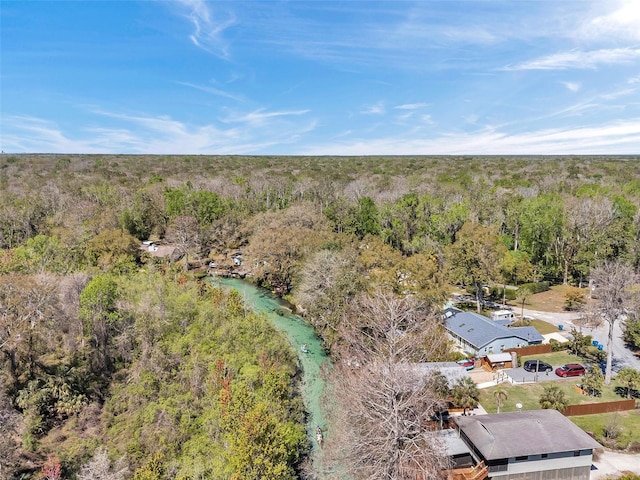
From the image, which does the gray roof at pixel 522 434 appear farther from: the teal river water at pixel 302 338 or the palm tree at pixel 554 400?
the teal river water at pixel 302 338

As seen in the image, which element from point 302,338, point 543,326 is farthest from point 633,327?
point 302,338

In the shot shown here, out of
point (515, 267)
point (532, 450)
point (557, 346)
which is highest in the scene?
point (515, 267)

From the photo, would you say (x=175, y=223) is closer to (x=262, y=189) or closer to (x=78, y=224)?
(x=78, y=224)

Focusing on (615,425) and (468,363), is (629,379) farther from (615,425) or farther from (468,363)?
(468,363)

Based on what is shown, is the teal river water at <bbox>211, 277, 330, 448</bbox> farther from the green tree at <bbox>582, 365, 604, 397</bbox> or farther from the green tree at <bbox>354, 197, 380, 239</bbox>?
the green tree at <bbox>354, 197, 380, 239</bbox>

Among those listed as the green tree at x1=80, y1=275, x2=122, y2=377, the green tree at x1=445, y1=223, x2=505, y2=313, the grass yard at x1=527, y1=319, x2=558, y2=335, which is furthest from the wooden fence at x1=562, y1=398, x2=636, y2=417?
the green tree at x1=80, y1=275, x2=122, y2=377

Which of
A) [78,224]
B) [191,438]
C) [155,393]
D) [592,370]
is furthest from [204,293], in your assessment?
[592,370]

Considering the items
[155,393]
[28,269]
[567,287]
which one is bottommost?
[567,287]
